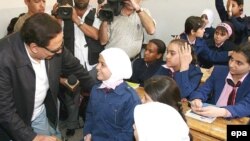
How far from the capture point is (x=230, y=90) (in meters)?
2.36

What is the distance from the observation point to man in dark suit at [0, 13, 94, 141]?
1.80m

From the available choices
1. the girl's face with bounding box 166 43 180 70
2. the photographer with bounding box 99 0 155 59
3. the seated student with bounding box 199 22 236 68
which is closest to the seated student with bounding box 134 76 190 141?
the girl's face with bounding box 166 43 180 70

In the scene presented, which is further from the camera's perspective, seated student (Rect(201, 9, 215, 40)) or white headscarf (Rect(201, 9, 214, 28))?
white headscarf (Rect(201, 9, 214, 28))

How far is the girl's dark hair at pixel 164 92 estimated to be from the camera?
6.14 ft

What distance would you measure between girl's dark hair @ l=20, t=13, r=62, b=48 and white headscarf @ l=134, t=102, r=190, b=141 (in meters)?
0.76

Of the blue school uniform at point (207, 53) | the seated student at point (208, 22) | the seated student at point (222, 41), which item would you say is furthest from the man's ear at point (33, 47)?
the seated student at point (208, 22)

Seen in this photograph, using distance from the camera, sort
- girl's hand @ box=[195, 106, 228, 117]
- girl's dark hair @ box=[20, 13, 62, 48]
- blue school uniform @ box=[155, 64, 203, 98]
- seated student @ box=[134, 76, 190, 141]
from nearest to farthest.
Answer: seated student @ box=[134, 76, 190, 141] → girl's dark hair @ box=[20, 13, 62, 48] → girl's hand @ box=[195, 106, 228, 117] → blue school uniform @ box=[155, 64, 203, 98]

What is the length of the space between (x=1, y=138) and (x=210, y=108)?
1447mm

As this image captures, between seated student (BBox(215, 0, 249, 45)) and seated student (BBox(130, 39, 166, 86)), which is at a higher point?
seated student (BBox(215, 0, 249, 45))

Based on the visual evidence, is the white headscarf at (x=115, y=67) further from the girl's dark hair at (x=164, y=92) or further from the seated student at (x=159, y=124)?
the seated student at (x=159, y=124)

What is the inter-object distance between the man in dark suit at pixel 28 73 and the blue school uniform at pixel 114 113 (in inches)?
13.3

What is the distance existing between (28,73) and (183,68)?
→ 129 centimetres

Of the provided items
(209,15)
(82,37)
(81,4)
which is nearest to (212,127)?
(82,37)

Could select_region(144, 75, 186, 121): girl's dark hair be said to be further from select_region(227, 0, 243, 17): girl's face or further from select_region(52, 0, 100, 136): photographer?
select_region(227, 0, 243, 17): girl's face
